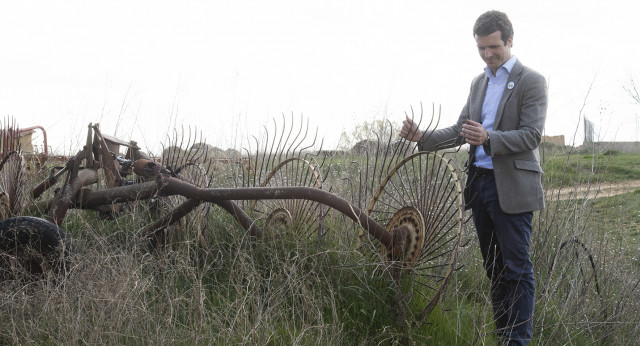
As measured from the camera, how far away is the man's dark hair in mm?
3428

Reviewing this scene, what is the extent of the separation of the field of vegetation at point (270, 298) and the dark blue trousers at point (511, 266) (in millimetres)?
154

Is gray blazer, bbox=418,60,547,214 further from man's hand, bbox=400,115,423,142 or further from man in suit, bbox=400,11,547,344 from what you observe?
man's hand, bbox=400,115,423,142

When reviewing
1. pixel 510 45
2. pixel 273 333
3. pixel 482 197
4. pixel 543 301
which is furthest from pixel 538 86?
pixel 273 333

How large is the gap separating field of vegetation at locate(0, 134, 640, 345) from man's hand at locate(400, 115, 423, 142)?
754mm

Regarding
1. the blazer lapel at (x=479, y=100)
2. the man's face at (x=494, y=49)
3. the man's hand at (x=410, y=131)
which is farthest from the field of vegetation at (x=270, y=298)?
the man's face at (x=494, y=49)

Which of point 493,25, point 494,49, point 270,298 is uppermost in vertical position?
point 493,25

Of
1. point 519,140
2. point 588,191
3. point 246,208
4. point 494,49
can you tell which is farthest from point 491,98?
point 246,208

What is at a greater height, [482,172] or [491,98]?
[491,98]

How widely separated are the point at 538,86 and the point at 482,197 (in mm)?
705

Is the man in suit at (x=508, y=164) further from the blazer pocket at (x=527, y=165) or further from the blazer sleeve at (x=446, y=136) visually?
the blazer sleeve at (x=446, y=136)

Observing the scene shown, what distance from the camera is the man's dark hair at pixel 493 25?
3428 mm

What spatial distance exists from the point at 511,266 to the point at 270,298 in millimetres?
1363

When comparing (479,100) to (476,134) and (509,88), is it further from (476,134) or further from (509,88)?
(476,134)

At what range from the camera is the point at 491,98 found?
3.63 metres
